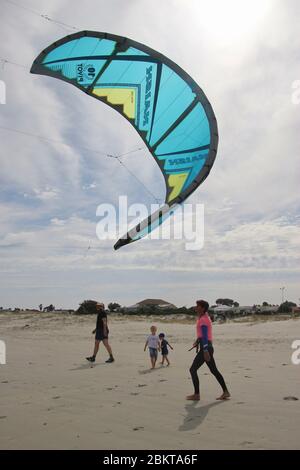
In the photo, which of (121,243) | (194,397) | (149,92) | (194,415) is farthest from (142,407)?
(149,92)

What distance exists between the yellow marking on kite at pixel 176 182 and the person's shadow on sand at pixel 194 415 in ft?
10.4

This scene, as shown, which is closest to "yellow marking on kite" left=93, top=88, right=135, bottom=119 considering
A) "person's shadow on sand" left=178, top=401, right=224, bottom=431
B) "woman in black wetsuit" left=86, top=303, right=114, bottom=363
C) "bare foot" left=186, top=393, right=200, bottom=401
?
"woman in black wetsuit" left=86, top=303, right=114, bottom=363

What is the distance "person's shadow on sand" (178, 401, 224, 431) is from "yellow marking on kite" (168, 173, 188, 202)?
10.4ft

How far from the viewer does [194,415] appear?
4426 mm

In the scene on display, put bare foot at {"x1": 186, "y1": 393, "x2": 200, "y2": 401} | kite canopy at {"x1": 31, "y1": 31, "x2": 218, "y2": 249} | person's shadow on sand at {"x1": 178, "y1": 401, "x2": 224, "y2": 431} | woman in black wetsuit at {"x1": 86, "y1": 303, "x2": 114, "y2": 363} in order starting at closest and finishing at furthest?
person's shadow on sand at {"x1": 178, "y1": 401, "x2": 224, "y2": 431}, bare foot at {"x1": 186, "y1": 393, "x2": 200, "y2": 401}, kite canopy at {"x1": 31, "y1": 31, "x2": 218, "y2": 249}, woman in black wetsuit at {"x1": 86, "y1": 303, "x2": 114, "y2": 363}

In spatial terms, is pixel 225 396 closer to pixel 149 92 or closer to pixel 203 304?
pixel 203 304

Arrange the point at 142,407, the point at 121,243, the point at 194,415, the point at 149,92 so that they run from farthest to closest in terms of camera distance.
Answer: the point at 149,92, the point at 121,243, the point at 142,407, the point at 194,415

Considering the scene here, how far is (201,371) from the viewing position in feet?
24.1

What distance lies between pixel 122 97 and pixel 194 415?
21.2 ft

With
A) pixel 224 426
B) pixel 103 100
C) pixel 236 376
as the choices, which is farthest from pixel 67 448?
pixel 103 100

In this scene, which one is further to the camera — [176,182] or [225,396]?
[176,182]

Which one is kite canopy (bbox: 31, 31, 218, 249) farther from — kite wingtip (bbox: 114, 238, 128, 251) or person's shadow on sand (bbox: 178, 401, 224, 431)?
person's shadow on sand (bbox: 178, 401, 224, 431)

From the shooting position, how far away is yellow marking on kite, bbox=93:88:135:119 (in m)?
8.58
